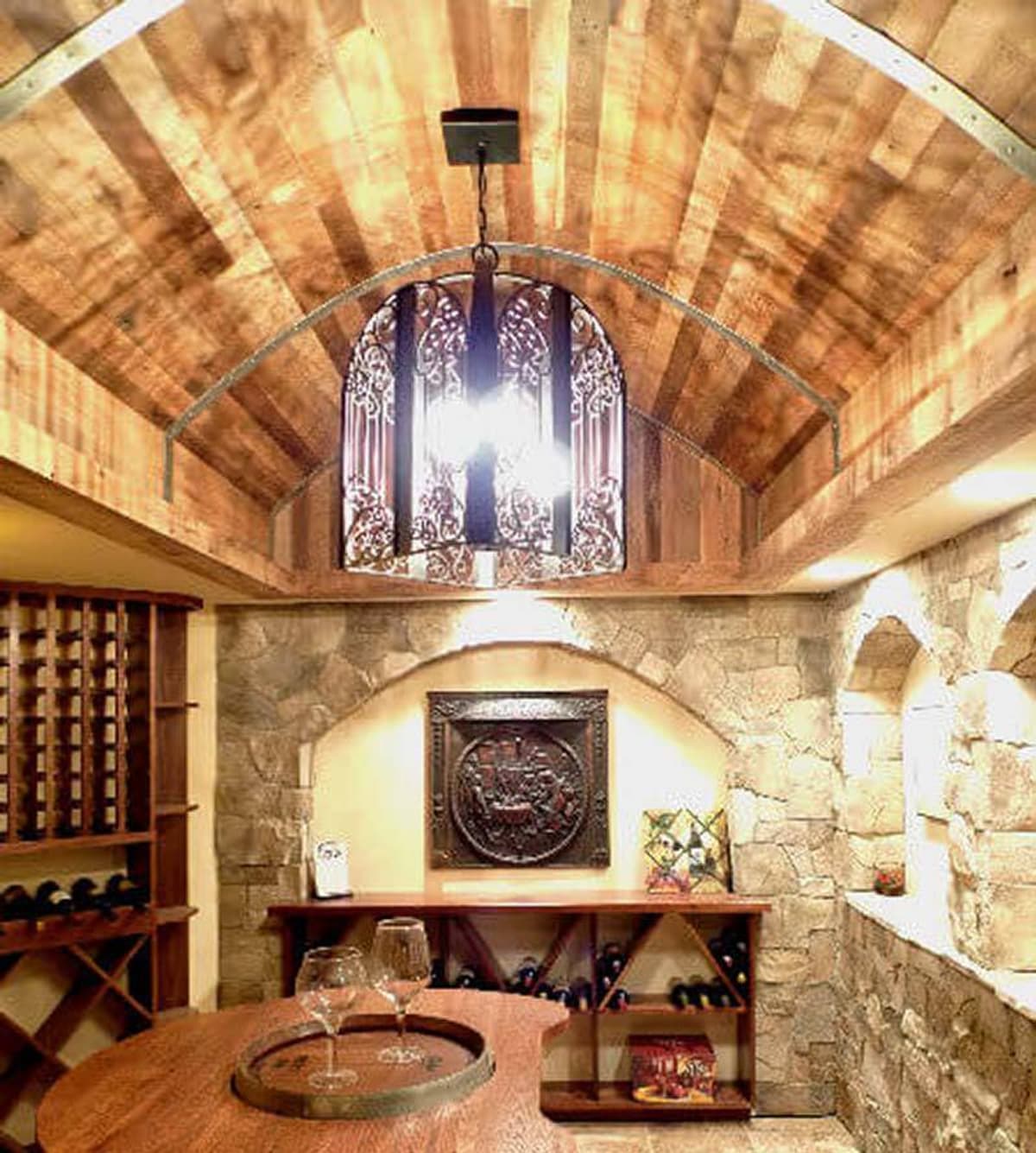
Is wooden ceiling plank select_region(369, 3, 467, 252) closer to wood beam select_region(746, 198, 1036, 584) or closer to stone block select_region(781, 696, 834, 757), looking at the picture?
wood beam select_region(746, 198, 1036, 584)

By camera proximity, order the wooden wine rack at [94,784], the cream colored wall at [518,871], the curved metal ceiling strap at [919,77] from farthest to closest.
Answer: the cream colored wall at [518,871] → the wooden wine rack at [94,784] → the curved metal ceiling strap at [919,77]

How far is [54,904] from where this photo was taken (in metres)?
Result: 4.90

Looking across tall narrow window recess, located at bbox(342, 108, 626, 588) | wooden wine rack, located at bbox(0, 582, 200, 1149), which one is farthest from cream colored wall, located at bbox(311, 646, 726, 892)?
tall narrow window recess, located at bbox(342, 108, 626, 588)

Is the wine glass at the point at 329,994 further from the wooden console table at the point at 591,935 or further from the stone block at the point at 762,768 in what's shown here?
the stone block at the point at 762,768

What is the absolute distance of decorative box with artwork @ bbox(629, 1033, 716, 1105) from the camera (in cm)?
546

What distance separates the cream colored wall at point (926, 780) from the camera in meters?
4.78

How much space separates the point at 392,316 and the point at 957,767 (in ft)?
7.88

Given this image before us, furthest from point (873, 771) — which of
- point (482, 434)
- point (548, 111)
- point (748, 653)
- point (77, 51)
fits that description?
point (77, 51)

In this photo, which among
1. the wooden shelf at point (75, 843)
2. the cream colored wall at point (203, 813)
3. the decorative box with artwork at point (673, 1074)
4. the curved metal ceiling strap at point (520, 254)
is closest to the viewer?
the curved metal ceiling strap at point (520, 254)

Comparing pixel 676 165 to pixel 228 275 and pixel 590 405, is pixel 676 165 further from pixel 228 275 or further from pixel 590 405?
pixel 228 275

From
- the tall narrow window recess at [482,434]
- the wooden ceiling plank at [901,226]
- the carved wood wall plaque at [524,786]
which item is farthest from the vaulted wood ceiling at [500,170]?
the carved wood wall plaque at [524,786]

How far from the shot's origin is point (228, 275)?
10.6 feet

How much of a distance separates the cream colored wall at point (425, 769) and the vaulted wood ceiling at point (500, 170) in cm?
220

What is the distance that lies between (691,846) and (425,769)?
47.7 inches
